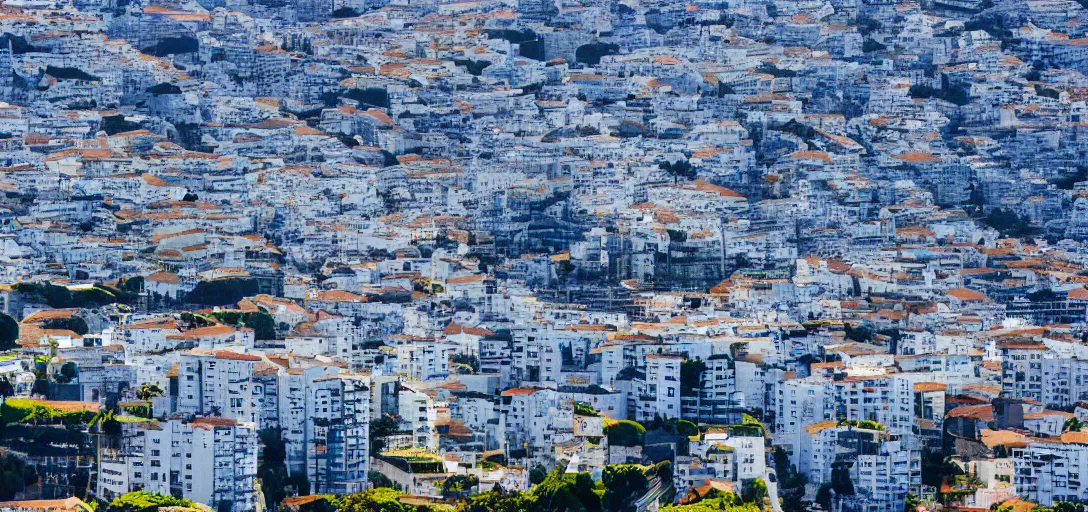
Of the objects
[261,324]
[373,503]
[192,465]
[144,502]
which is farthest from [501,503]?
[261,324]

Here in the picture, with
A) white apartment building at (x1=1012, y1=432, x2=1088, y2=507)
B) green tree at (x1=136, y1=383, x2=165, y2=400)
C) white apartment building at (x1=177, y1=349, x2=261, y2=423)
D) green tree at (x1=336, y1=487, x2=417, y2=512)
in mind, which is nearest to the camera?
green tree at (x1=336, y1=487, x2=417, y2=512)

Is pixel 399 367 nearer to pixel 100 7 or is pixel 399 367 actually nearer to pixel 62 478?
pixel 62 478

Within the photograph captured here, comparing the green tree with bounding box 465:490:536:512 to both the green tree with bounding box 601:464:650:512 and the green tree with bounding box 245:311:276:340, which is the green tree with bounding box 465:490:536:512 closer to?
the green tree with bounding box 601:464:650:512

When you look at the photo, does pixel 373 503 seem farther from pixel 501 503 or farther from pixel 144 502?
pixel 144 502

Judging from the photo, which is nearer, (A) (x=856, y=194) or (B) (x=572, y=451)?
(B) (x=572, y=451)

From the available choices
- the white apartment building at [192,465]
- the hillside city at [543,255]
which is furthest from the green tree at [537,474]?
the white apartment building at [192,465]

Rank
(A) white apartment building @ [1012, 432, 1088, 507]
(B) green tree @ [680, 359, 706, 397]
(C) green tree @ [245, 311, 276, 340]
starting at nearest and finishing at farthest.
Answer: (A) white apartment building @ [1012, 432, 1088, 507]
(B) green tree @ [680, 359, 706, 397]
(C) green tree @ [245, 311, 276, 340]

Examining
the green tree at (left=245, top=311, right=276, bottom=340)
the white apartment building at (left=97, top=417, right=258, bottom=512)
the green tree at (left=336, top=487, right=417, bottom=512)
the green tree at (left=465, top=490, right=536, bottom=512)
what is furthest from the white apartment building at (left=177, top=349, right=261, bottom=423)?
the green tree at (left=245, top=311, right=276, bottom=340)

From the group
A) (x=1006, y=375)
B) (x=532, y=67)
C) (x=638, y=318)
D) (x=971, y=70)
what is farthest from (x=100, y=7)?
(x=1006, y=375)

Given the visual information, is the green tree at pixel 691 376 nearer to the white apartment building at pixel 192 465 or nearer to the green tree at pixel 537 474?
the green tree at pixel 537 474
